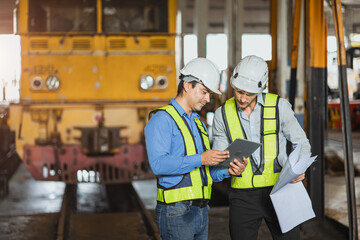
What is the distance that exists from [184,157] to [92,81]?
183 inches

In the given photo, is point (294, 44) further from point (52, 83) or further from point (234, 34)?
point (234, 34)

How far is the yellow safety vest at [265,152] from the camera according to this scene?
303 centimetres

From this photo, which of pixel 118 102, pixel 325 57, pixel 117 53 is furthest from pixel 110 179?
pixel 325 57

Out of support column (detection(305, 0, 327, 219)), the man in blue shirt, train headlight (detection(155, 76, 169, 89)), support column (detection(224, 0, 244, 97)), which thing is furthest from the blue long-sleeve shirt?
support column (detection(224, 0, 244, 97))

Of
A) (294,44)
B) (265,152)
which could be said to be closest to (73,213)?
(294,44)

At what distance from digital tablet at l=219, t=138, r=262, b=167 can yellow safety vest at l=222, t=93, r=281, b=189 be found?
29 cm

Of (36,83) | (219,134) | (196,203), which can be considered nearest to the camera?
(196,203)

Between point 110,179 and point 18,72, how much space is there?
77.7 inches

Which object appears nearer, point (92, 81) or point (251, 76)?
point (251, 76)

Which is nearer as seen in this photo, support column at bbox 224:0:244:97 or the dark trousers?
the dark trousers

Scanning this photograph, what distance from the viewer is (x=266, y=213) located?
3.07 meters

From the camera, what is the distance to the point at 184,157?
8.45 ft

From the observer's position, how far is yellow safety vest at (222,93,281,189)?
3029mm

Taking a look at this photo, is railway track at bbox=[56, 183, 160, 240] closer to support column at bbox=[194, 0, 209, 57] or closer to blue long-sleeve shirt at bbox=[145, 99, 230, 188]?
blue long-sleeve shirt at bbox=[145, 99, 230, 188]
